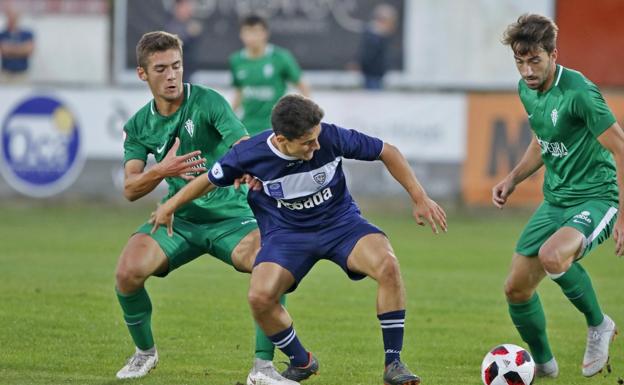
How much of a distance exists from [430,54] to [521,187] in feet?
20.0

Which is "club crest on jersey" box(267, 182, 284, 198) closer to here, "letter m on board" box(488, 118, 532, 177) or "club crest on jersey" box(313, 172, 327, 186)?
"club crest on jersey" box(313, 172, 327, 186)

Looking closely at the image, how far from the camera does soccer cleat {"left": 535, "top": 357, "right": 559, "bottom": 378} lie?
8383mm

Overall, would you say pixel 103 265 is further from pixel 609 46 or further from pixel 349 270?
pixel 609 46

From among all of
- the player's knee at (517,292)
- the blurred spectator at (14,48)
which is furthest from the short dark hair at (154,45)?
the blurred spectator at (14,48)

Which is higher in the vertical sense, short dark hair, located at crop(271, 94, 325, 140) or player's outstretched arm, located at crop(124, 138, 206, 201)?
short dark hair, located at crop(271, 94, 325, 140)

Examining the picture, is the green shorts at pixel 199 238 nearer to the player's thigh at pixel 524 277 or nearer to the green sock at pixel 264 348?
the green sock at pixel 264 348

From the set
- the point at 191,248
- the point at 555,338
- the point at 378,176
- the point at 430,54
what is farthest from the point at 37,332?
the point at 430,54

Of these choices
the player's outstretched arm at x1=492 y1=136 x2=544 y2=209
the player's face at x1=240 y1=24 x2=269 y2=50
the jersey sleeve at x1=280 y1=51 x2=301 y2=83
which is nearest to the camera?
the player's outstretched arm at x1=492 y1=136 x2=544 y2=209

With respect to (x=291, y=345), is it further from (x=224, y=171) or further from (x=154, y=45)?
(x=154, y=45)

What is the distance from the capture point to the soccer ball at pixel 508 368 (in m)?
7.70

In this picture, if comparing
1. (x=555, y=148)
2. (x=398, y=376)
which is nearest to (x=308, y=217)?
(x=398, y=376)

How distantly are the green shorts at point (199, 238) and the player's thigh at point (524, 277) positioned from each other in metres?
1.79

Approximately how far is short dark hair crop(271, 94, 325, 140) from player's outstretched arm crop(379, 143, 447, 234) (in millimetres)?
594

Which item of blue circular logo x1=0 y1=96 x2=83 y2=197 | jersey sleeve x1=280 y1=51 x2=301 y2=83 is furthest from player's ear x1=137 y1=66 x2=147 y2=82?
blue circular logo x1=0 y1=96 x2=83 y2=197
